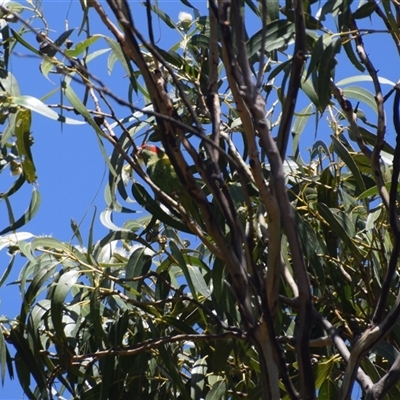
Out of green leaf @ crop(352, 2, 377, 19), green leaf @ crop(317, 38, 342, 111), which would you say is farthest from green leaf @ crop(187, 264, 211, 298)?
green leaf @ crop(352, 2, 377, 19)

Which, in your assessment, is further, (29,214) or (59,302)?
(29,214)

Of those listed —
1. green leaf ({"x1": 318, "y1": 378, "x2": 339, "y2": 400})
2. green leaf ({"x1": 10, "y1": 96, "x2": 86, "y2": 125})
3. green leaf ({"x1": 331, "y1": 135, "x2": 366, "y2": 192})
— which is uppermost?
green leaf ({"x1": 10, "y1": 96, "x2": 86, "y2": 125})

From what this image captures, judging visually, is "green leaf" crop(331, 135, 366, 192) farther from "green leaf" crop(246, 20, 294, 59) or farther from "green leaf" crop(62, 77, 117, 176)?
"green leaf" crop(62, 77, 117, 176)

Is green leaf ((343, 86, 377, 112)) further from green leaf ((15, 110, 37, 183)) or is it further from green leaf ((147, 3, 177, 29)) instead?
green leaf ((15, 110, 37, 183))

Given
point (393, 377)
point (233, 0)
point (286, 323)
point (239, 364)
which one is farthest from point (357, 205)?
point (233, 0)

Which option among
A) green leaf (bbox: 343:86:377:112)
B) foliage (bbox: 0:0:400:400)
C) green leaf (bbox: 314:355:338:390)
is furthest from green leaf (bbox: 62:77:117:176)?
green leaf (bbox: 343:86:377:112)

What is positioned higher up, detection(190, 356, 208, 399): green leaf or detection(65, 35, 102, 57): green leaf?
detection(65, 35, 102, 57): green leaf

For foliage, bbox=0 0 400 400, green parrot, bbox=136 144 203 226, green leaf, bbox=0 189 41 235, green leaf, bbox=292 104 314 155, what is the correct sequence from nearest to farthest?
foliage, bbox=0 0 400 400
green leaf, bbox=0 189 41 235
green parrot, bbox=136 144 203 226
green leaf, bbox=292 104 314 155

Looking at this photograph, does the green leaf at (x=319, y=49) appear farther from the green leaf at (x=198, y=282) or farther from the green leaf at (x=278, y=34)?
the green leaf at (x=198, y=282)

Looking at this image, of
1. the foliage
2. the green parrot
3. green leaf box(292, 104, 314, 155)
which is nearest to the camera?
the foliage

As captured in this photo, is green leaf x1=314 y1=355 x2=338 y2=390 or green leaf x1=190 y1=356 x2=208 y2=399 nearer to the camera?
green leaf x1=314 y1=355 x2=338 y2=390

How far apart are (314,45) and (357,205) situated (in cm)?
43

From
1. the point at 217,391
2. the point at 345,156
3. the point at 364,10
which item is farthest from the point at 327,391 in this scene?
the point at 364,10

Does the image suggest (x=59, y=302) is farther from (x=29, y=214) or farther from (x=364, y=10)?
(x=364, y=10)
